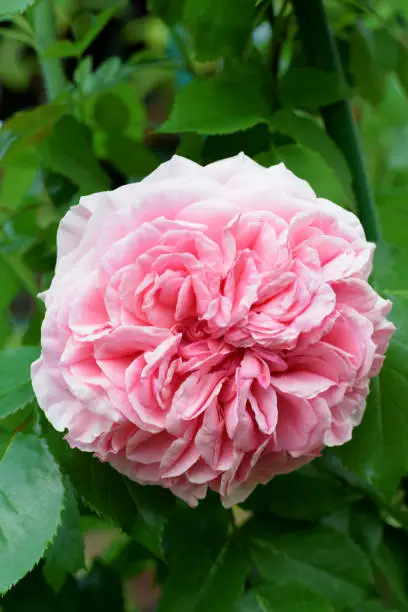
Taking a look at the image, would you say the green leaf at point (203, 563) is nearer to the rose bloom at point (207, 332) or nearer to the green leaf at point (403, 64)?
the rose bloom at point (207, 332)

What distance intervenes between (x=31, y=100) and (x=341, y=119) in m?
1.33

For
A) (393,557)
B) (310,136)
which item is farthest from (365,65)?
(393,557)

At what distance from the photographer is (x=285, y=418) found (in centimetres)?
31

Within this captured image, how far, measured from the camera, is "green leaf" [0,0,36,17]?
33 centimetres

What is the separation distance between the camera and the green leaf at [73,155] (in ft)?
1.51

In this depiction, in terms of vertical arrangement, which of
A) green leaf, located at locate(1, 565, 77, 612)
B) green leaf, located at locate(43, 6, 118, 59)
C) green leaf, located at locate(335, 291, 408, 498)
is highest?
green leaf, located at locate(43, 6, 118, 59)

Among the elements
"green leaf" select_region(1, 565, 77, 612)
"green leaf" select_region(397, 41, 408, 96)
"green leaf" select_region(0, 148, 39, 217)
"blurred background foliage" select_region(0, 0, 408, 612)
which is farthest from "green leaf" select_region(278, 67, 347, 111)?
"green leaf" select_region(1, 565, 77, 612)

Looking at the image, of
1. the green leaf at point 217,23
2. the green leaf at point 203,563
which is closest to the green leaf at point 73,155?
the green leaf at point 217,23

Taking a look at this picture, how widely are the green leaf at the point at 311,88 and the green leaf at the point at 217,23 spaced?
0.05 meters

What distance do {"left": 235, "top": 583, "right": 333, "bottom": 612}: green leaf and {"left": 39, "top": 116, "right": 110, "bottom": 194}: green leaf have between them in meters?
0.27

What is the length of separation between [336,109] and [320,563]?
29 cm

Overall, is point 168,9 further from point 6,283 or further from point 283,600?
point 283,600

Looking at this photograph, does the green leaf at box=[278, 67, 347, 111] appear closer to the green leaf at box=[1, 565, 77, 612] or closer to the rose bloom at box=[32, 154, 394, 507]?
the rose bloom at box=[32, 154, 394, 507]

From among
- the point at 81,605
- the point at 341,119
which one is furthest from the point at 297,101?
the point at 81,605
